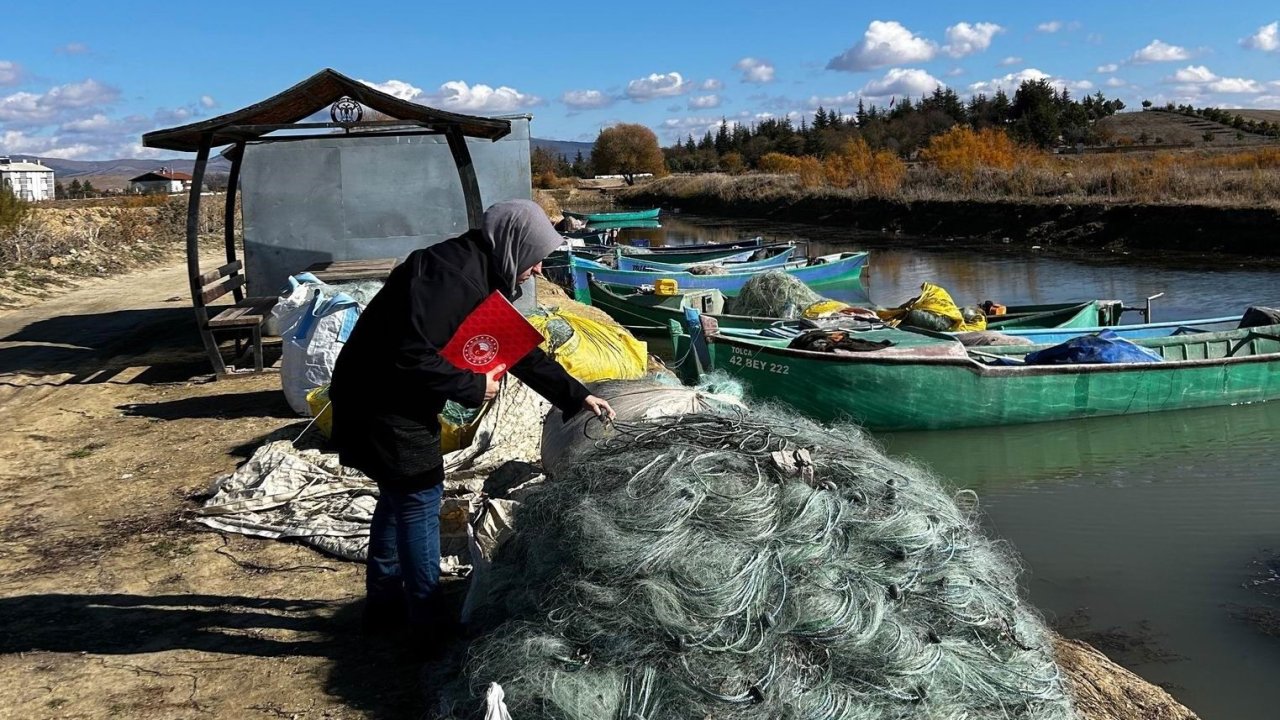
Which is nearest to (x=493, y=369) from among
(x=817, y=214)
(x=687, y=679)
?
(x=687, y=679)

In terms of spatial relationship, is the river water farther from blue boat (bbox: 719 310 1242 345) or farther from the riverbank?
the riverbank

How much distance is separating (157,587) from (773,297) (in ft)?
39.1

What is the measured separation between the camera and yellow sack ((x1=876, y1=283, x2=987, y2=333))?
12750mm

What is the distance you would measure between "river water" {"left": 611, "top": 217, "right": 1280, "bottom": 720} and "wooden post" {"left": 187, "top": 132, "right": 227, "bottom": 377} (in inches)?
249

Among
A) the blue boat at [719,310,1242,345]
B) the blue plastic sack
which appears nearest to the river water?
the blue plastic sack

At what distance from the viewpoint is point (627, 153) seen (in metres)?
96.3

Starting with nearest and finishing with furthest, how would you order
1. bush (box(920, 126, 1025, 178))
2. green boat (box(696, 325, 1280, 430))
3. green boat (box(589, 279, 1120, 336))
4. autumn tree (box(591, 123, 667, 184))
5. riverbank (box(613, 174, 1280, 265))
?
1. green boat (box(696, 325, 1280, 430))
2. green boat (box(589, 279, 1120, 336))
3. riverbank (box(613, 174, 1280, 265))
4. bush (box(920, 126, 1025, 178))
5. autumn tree (box(591, 123, 667, 184))

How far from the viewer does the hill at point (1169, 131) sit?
57312 mm

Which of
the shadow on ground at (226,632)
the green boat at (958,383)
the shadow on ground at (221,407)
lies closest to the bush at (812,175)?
the green boat at (958,383)

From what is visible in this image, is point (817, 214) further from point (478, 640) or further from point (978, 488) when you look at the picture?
point (478, 640)

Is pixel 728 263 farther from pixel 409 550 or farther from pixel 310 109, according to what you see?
pixel 409 550

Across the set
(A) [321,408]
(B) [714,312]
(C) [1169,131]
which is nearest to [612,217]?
(B) [714,312]

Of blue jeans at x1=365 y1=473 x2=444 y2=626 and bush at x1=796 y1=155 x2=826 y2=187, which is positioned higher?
bush at x1=796 y1=155 x2=826 y2=187

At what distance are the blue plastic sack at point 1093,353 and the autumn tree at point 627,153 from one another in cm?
8251
